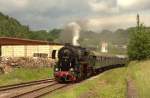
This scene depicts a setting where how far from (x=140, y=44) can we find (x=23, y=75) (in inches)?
1250

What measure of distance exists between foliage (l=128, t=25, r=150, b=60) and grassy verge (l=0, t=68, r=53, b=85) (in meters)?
23.2

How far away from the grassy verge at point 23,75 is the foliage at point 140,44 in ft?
76.0

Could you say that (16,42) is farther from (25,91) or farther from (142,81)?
(142,81)

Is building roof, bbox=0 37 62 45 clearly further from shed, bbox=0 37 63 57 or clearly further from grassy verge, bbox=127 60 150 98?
grassy verge, bbox=127 60 150 98

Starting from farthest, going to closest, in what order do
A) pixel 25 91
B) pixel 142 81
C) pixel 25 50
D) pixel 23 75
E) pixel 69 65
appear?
1. pixel 25 50
2. pixel 23 75
3. pixel 69 65
4. pixel 142 81
5. pixel 25 91

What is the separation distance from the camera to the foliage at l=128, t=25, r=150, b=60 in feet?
221

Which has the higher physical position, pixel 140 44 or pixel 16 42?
pixel 16 42

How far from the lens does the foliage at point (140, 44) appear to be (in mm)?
67500

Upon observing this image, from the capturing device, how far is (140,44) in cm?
6788

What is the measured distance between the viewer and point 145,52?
6719 centimetres

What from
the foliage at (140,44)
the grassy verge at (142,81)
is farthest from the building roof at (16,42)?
the grassy verge at (142,81)

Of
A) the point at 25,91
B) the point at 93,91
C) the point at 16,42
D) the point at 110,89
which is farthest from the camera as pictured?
the point at 16,42

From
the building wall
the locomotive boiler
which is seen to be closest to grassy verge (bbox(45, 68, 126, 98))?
the locomotive boiler

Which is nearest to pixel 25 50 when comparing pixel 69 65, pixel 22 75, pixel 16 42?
pixel 16 42
